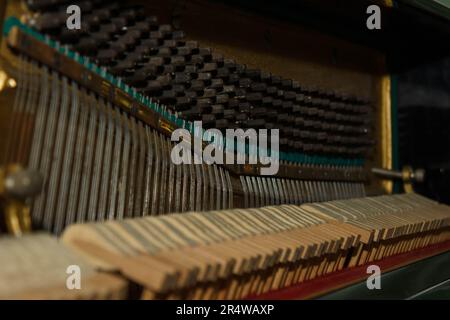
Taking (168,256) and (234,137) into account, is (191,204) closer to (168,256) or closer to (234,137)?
(234,137)

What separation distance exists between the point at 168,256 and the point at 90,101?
73 centimetres

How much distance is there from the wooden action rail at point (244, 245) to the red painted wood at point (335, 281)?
43 millimetres

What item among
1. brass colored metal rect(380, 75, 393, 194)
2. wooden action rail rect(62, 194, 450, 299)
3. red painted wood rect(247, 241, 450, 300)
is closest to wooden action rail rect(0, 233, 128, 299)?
wooden action rail rect(62, 194, 450, 299)

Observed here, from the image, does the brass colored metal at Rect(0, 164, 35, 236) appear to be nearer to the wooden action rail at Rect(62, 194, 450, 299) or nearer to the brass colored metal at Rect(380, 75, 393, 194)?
the wooden action rail at Rect(62, 194, 450, 299)

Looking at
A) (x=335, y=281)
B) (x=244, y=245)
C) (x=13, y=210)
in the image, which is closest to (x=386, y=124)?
(x=335, y=281)

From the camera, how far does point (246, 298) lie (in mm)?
1547

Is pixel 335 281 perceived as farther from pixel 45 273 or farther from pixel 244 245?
pixel 45 273

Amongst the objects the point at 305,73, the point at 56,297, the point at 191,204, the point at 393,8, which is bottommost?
the point at 56,297

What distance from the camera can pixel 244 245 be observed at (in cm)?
150

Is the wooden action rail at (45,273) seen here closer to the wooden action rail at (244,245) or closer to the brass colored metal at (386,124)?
the wooden action rail at (244,245)

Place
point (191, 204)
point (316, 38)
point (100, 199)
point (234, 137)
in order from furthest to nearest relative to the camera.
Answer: point (316, 38)
point (234, 137)
point (191, 204)
point (100, 199)

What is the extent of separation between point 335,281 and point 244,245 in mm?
466

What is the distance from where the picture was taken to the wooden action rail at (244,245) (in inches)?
48.9
